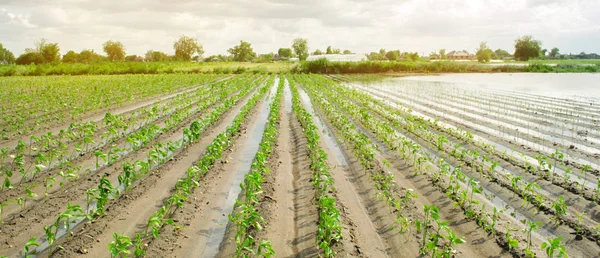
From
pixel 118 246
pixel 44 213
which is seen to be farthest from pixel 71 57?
pixel 118 246

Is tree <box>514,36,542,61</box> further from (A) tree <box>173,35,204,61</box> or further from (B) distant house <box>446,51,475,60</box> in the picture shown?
(A) tree <box>173,35,204,61</box>

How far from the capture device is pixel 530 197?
647cm

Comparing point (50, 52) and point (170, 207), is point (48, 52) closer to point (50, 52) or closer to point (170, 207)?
point (50, 52)

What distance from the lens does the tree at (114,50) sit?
85125mm

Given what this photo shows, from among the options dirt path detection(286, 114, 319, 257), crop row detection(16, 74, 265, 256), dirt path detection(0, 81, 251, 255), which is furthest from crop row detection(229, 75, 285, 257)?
dirt path detection(0, 81, 251, 255)

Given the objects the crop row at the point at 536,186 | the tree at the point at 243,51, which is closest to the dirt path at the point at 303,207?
the crop row at the point at 536,186

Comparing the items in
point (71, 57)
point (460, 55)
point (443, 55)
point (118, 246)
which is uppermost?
point (71, 57)

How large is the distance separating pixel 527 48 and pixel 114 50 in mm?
83917

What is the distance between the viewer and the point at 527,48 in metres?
82.2

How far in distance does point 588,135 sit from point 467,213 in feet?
27.2

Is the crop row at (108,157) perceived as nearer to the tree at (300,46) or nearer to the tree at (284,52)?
the tree at (300,46)

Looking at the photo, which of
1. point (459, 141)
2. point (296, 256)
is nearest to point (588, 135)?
point (459, 141)

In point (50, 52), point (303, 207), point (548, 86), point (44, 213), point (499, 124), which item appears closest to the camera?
point (44, 213)

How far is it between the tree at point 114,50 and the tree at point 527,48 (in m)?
81.7
